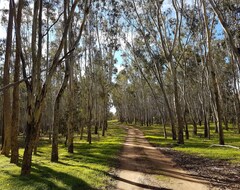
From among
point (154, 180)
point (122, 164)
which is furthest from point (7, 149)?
point (154, 180)

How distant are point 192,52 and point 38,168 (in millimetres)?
26467

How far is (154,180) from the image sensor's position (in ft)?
31.1

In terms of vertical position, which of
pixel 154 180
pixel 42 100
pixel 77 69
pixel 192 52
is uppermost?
pixel 192 52

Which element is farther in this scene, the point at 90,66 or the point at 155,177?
the point at 90,66

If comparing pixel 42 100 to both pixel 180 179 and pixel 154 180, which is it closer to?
pixel 154 180

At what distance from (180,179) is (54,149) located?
725 cm

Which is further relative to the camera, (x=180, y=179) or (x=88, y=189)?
(x=180, y=179)

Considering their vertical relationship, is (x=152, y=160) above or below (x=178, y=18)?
below

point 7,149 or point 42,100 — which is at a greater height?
point 42,100

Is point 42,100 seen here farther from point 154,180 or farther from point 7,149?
point 7,149

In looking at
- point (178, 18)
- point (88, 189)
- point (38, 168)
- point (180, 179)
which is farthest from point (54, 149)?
point (178, 18)

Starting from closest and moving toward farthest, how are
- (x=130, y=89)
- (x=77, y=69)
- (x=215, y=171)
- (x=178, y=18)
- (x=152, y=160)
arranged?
1. (x=215, y=171)
2. (x=152, y=160)
3. (x=178, y=18)
4. (x=77, y=69)
5. (x=130, y=89)

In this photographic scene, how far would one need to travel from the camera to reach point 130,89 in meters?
64.4

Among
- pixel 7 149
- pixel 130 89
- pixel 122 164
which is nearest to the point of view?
pixel 122 164
